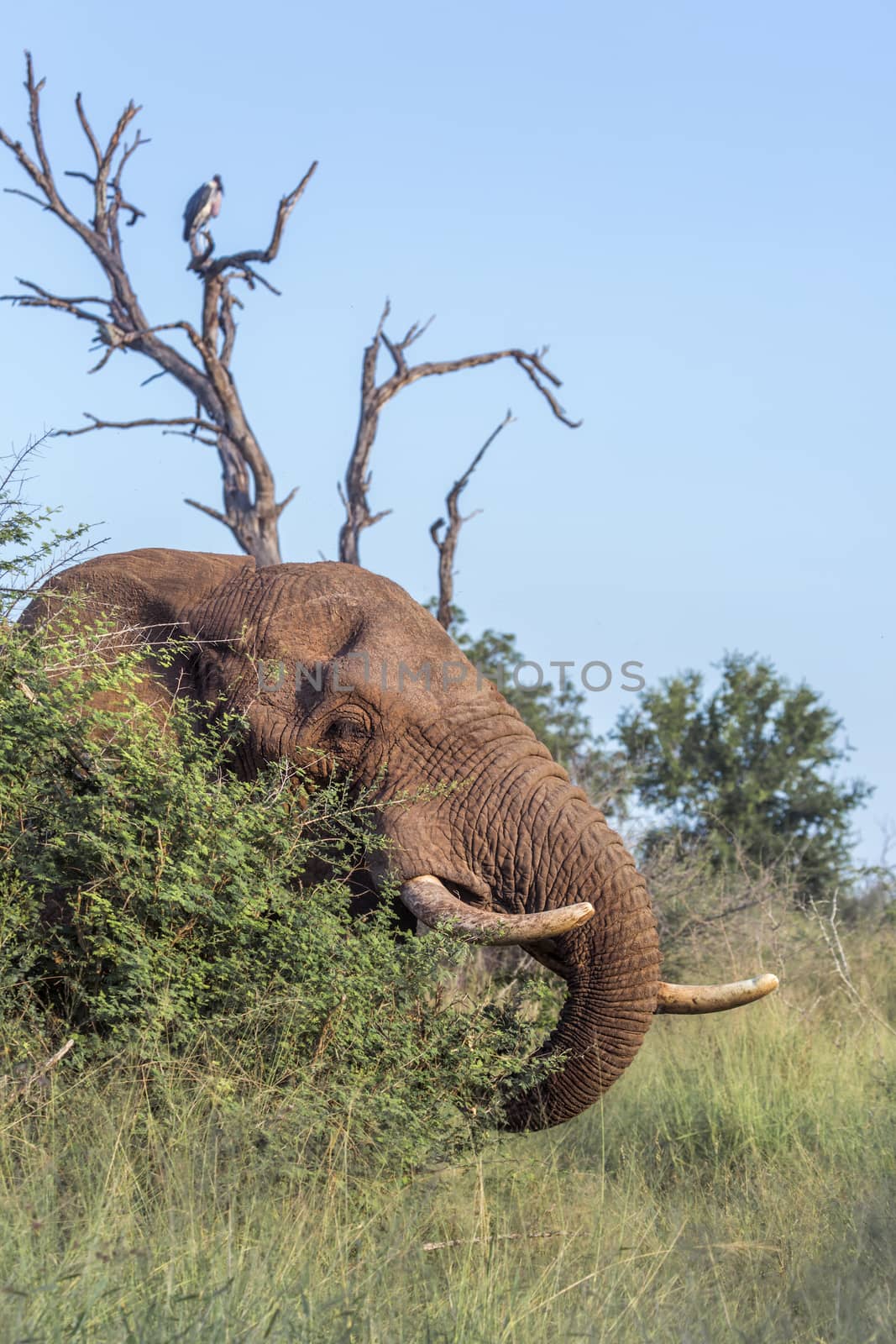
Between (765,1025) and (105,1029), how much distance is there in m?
4.20

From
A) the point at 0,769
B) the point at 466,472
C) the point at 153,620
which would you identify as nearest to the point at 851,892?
the point at 466,472

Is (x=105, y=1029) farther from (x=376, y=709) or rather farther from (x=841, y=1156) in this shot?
(x=841, y=1156)

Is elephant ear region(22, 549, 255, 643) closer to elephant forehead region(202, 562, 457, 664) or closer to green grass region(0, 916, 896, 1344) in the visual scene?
elephant forehead region(202, 562, 457, 664)

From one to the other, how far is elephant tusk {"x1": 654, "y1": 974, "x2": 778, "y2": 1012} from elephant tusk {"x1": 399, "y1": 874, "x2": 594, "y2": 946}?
50cm

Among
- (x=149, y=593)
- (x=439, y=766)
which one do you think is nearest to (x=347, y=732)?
(x=439, y=766)

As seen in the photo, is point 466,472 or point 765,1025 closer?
point 765,1025

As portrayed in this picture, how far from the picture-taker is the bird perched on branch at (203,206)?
14.2 meters

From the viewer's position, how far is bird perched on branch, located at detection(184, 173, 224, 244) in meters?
14.2

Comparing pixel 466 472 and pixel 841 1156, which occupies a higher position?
pixel 466 472

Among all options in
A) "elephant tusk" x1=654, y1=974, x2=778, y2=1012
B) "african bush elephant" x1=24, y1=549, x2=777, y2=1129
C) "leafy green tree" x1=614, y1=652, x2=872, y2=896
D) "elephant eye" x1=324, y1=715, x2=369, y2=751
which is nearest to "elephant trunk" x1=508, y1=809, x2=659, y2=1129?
"african bush elephant" x1=24, y1=549, x2=777, y2=1129

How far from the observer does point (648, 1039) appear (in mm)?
8500

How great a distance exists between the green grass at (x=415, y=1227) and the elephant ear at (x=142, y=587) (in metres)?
2.15

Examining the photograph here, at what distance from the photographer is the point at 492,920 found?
17.6 feet

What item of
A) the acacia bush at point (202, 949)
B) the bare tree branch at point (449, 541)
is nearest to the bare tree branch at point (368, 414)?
the bare tree branch at point (449, 541)
